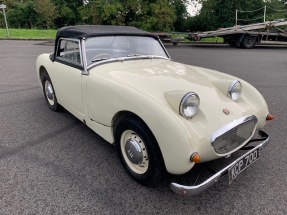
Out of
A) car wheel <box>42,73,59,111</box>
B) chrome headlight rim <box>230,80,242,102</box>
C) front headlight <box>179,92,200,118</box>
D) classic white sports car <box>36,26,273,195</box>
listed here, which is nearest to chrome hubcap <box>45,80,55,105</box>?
car wheel <box>42,73,59,111</box>

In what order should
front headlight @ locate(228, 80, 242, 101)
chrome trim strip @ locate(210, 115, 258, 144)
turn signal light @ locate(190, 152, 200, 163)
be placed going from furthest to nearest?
1. front headlight @ locate(228, 80, 242, 101)
2. chrome trim strip @ locate(210, 115, 258, 144)
3. turn signal light @ locate(190, 152, 200, 163)

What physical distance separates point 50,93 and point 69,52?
104 cm

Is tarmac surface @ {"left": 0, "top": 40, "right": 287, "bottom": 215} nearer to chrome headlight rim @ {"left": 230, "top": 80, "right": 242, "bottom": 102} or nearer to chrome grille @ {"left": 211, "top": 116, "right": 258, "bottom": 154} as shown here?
chrome grille @ {"left": 211, "top": 116, "right": 258, "bottom": 154}

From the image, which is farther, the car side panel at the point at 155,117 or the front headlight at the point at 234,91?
the front headlight at the point at 234,91

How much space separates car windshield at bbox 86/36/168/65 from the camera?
324 centimetres

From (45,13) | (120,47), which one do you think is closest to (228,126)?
(120,47)

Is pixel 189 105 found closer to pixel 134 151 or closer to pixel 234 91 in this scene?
pixel 134 151

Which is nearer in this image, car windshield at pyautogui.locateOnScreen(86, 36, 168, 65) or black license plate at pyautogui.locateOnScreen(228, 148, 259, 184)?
black license plate at pyautogui.locateOnScreen(228, 148, 259, 184)

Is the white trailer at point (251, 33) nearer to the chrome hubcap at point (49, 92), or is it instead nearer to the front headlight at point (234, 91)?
the chrome hubcap at point (49, 92)

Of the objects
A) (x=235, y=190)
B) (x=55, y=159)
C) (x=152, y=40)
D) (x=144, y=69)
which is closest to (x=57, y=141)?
(x=55, y=159)

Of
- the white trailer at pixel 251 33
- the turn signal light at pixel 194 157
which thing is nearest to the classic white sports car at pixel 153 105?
the turn signal light at pixel 194 157

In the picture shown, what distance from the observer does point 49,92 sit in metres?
4.33

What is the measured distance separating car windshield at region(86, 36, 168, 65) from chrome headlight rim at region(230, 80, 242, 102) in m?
1.37

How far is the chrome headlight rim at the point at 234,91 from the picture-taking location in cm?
267
